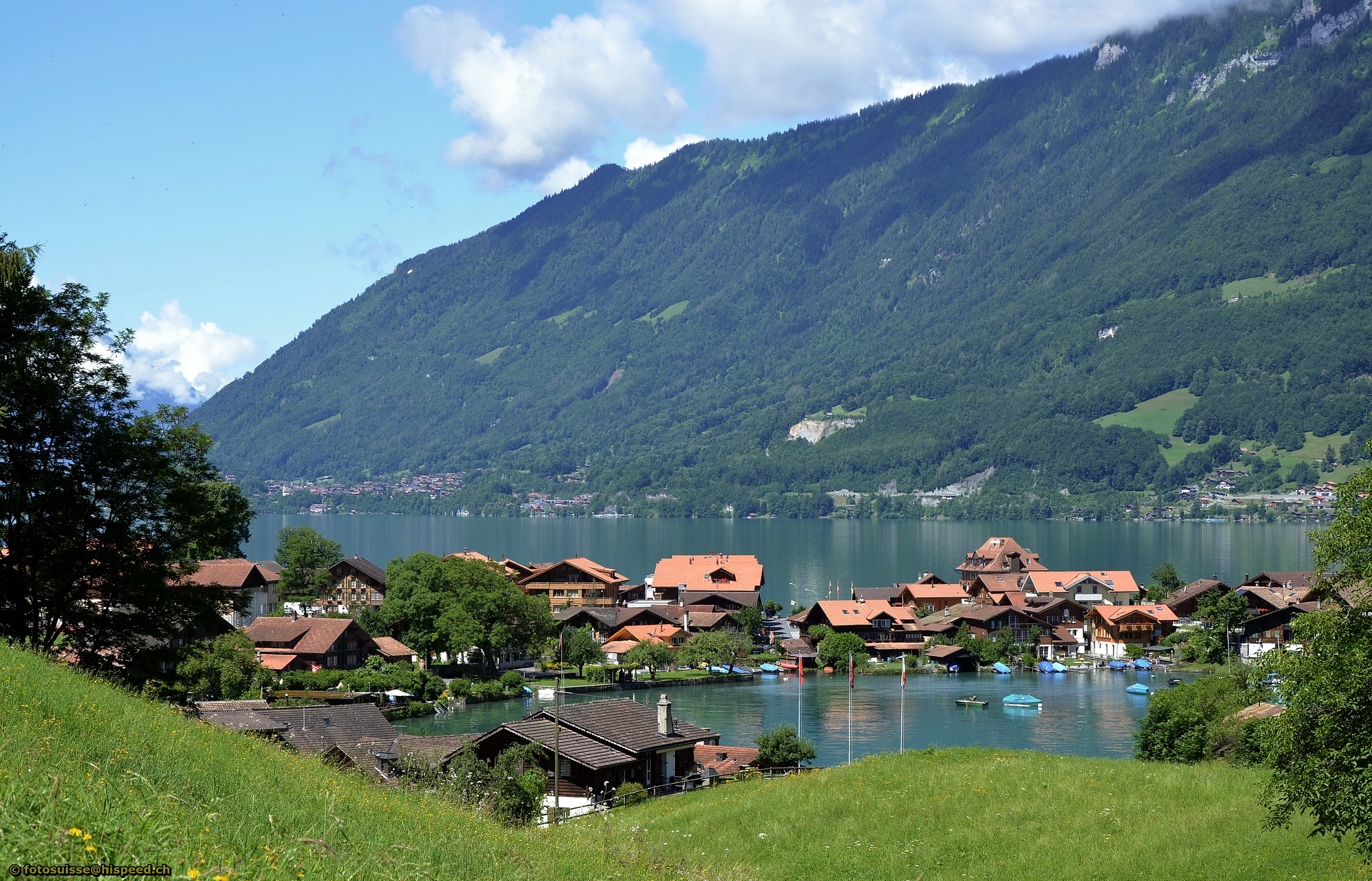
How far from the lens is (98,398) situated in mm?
18375

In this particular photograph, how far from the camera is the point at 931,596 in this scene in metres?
89.6

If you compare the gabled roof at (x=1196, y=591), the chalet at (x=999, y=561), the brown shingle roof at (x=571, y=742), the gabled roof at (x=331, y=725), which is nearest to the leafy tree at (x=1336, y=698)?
the brown shingle roof at (x=571, y=742)

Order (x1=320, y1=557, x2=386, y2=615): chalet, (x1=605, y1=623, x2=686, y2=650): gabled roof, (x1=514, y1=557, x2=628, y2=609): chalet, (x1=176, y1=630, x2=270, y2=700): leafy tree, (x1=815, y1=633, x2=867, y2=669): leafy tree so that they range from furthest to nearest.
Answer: (x1=514, y1=557, x2=628, y2=609): chalet, (x1=320, y1=557, x2=386, y2=615): chalet, (x1=605, y1=623, x2=686, y2=650): gabled roof, (x1=815, y1=633, x2=867, y2=669): leafy tree, (x1=176, y1=630, x2=270, y2=700): leafy tree

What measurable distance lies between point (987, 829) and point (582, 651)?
4536 cm

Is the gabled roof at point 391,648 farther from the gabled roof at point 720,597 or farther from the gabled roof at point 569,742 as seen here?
the gabled roof at point 569,742

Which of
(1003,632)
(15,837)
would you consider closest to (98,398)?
(15,837)

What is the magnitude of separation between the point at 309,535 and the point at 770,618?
3261 centimetres

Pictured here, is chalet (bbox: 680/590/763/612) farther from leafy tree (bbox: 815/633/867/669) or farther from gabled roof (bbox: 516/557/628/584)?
leafy tree (bbox: 815/633/867/669)

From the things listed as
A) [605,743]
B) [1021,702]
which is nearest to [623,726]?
[605,743]

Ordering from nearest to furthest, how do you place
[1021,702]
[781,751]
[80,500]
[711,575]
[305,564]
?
[80,500]
[781,751]
[1021,702]
[305,564]
[711,575]

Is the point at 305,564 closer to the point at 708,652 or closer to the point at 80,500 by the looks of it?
the point at 708,652

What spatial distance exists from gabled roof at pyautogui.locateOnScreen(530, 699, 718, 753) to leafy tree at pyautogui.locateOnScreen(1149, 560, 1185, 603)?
6513 cm

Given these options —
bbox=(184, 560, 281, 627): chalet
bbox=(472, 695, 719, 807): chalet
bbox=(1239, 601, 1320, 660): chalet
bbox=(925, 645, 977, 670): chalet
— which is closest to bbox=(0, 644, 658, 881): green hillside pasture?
bbox=(472, 695, 719, 807): chalet

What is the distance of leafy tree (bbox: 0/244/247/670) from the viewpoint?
17.5m
